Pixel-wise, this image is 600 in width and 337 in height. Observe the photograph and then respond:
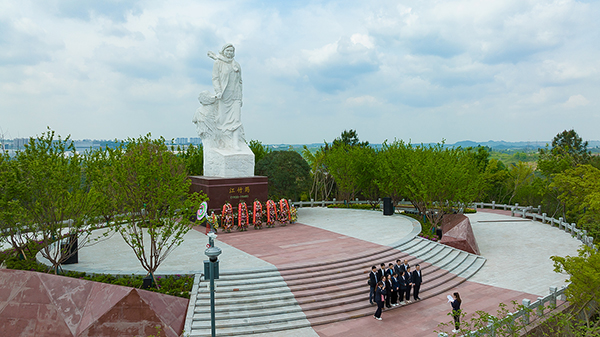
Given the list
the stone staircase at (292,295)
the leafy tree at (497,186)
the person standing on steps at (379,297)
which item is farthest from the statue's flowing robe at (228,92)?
the leafy tree at (497,186)

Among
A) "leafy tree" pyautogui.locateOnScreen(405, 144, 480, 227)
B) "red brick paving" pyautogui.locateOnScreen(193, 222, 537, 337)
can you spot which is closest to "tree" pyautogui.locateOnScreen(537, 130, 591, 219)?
"leafy tree" pyautogui.locateOnScreen(405, 144, 480, 227)

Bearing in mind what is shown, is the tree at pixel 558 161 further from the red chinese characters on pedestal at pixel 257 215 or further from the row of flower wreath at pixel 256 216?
the red chinese characters on pedestal at pixel 257 215

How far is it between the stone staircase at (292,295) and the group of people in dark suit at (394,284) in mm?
332

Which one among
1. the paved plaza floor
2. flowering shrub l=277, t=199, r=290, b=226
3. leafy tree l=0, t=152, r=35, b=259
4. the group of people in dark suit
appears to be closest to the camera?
the paved plaza floor

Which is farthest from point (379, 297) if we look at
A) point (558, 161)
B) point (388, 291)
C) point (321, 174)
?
point (558, 161)

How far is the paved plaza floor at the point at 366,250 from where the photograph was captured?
10.9m

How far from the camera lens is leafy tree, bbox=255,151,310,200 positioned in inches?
981

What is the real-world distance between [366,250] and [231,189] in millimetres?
8228

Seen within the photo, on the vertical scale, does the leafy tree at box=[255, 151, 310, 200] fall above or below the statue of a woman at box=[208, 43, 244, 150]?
below

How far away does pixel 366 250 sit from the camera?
14.9 metres

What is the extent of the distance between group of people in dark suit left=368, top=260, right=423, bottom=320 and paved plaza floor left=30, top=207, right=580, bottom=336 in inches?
14.2

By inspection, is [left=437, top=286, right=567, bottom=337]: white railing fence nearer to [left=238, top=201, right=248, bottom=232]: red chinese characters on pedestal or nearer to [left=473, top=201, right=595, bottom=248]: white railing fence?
[left=473, top=201, right=595, bottom=248]: white railing fence

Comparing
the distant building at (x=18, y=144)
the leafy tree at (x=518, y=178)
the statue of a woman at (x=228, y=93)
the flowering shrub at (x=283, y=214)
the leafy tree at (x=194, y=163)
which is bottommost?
the flowering shrub at (x=283, y=214)

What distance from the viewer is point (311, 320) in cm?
1055
